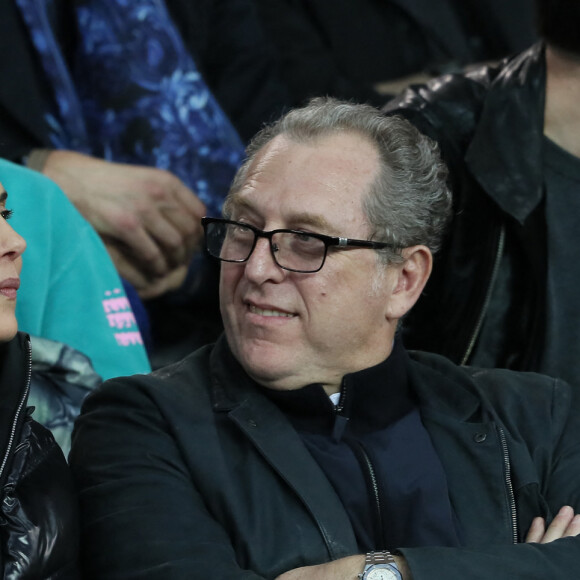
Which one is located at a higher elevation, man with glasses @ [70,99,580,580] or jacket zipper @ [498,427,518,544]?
man with glasses @ [70,99,580,580]

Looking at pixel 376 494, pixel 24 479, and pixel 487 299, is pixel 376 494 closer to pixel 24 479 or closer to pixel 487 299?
pixel 24 479

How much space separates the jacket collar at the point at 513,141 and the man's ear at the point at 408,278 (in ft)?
1.71

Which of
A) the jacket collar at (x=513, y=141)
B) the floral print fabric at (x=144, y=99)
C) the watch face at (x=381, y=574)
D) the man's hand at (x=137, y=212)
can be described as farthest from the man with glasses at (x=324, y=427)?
the floral print fabric at (x=144, y=99)

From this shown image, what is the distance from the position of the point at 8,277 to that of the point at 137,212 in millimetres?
999

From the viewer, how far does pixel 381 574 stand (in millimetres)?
1860

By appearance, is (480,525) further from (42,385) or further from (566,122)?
(566,122)

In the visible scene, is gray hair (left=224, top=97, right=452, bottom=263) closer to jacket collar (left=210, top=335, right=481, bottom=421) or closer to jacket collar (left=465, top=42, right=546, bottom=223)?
jacket collar (left=210, top=335, right=481, bottom=421)

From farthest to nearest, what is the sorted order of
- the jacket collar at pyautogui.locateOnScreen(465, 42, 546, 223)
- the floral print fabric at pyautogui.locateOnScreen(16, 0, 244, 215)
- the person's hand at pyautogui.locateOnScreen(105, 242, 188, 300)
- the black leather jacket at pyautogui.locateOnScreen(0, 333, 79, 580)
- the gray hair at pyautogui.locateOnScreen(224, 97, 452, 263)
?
the floral print fabric at pyautogui.locateOnScreen(16, 0, 244, 215)
the person's hand at pyautogui.locateOnScreen(105, 242, 188, 300)
the jacket collar at pyautogui.locateOnScreen(465, 42, 546, 223)
the gray hair at pyautogui.locateOnScreen(224, 97, 452, 263)
the black leather jacket at pyautogui.locateOnScreen(0, 333, 79, 580)

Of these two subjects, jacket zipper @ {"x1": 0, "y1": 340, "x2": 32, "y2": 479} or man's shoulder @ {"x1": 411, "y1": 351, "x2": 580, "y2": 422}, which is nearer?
jacket zipper @ {"x1": 0, "y1": 340, "x2": 32, "y2": 479}

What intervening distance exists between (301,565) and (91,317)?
721 millimetres

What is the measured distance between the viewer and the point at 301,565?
197 cm

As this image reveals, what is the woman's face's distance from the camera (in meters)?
1.84

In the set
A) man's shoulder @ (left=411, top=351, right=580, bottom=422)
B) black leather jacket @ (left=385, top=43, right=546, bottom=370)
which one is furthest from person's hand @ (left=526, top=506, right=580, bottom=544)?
black leather jacket @ (left=385, top=43, right=546, bottom=370)

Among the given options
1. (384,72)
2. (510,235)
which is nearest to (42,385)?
(510,235)
